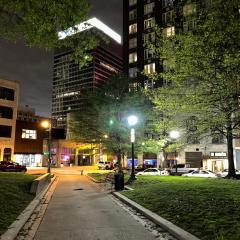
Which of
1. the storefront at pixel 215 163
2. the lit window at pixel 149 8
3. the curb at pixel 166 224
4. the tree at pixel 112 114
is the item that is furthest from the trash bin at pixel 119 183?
the lit window at pixel 149 8

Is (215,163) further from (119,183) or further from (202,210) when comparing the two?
(202,210)

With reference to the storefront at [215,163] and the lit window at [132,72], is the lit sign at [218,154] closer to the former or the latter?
the storefront at [215,163]

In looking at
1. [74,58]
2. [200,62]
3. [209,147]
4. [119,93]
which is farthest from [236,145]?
[74,58]

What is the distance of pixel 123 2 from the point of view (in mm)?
89688

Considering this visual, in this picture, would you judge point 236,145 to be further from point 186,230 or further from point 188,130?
point 186,230

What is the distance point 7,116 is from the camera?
7000cm

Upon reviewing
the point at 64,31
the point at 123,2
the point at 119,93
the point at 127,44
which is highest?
the point at 123,2

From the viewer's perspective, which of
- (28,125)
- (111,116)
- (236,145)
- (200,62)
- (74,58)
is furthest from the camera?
(28,125)

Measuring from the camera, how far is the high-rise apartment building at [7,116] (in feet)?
226

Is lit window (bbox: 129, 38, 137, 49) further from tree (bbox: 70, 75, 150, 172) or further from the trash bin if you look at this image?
the trash bin

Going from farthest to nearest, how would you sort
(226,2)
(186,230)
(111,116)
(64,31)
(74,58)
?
(111,116) → (74,58) → (64,31) → (226,2) → (186,230)

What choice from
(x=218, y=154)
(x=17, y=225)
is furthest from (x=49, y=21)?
(x=218, y=154)

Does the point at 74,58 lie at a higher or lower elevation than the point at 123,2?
lower

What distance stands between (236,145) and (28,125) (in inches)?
1739
